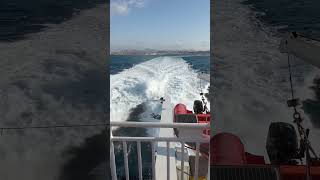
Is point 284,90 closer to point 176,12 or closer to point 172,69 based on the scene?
point 176,12

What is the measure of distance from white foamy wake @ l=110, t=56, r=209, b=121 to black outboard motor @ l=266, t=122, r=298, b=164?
5.61 m

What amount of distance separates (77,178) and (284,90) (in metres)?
1.41

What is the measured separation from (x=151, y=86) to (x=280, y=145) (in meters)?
6.54

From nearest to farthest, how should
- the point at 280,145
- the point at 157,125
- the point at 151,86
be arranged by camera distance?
the point at 280,145 → the point at 157,125 → the point at 151,86

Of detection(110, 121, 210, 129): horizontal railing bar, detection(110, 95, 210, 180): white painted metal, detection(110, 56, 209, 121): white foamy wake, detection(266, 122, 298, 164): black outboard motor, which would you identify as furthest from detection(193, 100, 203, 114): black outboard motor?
detection(266, 122, 298, 164): black outboard motor

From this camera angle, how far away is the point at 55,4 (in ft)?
6.84

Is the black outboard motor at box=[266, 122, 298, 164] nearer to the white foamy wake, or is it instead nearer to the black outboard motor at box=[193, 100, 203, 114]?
the black outboard motor at box=[193, 100, 203, 114]

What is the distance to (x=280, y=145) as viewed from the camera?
202 cm

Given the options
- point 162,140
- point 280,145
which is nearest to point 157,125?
point 162,140

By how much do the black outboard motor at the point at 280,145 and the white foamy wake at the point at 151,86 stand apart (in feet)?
18.4

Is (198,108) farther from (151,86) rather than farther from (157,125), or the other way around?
(157,125)

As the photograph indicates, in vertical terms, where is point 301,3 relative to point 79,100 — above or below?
above

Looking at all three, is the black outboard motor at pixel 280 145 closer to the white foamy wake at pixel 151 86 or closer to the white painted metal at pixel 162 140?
the white painted metal at pixel 162 140

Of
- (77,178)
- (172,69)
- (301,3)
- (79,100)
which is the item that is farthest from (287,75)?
(172,69)
